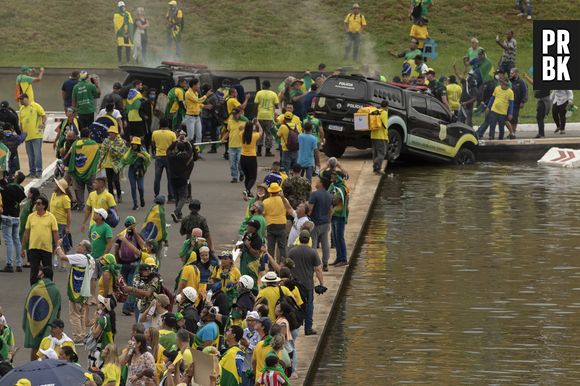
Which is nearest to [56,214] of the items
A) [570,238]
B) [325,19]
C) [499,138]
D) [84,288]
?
[84,288]

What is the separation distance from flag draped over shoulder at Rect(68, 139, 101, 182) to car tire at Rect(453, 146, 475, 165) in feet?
37.6

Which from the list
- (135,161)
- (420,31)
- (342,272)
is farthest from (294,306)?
(420,31)

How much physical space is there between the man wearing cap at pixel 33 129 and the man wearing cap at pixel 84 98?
7.05 feet

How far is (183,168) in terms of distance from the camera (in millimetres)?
27516

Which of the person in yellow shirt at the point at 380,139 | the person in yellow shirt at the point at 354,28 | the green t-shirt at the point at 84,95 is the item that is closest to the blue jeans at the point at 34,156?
the green t-shirt at the point at 84,95

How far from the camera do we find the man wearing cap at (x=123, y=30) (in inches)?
1934

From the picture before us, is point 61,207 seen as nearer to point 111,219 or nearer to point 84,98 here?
point 111,219

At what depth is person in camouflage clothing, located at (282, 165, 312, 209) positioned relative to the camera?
25.0 metres

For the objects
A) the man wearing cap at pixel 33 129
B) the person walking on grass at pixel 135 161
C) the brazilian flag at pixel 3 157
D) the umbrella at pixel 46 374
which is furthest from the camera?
the man wearing cap at pixel 33 129

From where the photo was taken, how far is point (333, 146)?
35.8m

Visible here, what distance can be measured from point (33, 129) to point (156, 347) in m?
15.0

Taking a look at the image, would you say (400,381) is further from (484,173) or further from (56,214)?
(484,173)

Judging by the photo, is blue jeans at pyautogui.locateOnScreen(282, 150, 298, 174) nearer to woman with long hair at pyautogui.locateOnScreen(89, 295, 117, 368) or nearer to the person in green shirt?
the person in green shirt

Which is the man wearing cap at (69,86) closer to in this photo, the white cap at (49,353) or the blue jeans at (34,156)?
the blue jeans at (34,156)
